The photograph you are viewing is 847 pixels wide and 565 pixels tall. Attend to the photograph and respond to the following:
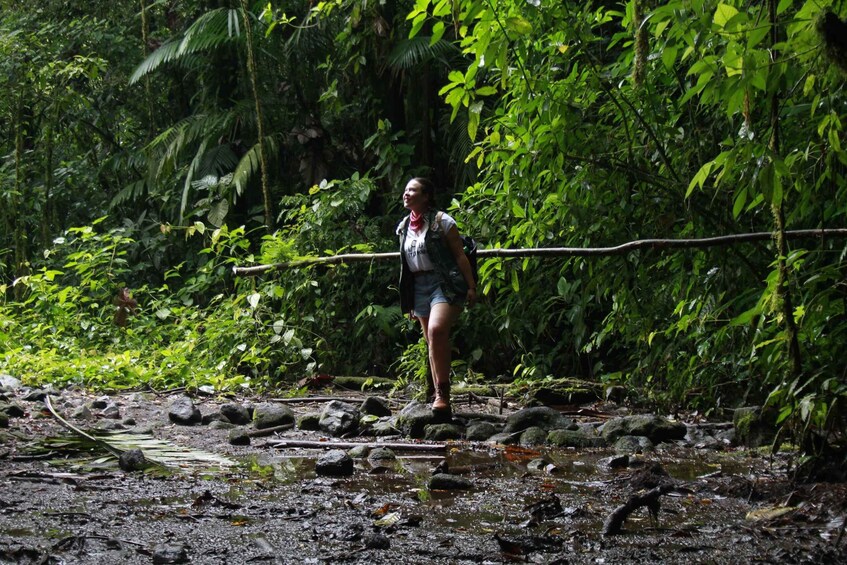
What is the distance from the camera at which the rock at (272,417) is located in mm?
6270

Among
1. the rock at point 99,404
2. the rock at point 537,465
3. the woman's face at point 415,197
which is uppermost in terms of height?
the woman's face at point 415,197

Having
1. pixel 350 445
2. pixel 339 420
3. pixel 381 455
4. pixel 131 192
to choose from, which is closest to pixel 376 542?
pixel 381 455

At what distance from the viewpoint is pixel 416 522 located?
11.1 feet

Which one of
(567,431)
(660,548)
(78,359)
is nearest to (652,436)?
(567,431)

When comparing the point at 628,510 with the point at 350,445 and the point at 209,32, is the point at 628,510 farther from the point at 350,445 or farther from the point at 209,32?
the point at 209,32

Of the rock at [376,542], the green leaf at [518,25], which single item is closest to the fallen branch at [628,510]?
the rock at [376,542]

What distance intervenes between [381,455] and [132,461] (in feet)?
4.43

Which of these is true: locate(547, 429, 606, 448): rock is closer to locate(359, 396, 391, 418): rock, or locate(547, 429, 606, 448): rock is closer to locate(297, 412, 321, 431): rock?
locate(359, 396, 391, 418): rock

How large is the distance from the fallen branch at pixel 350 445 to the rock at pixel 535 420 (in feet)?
1.97

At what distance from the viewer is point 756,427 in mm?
5285

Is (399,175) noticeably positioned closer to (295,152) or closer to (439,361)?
(295,152)

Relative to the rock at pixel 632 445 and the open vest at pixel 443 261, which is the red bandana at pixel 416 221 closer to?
the open vest at pixel 443 261

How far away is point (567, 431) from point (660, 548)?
2614mm

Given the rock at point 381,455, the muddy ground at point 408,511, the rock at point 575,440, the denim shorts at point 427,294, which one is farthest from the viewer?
the denim shorts at point 427,294
